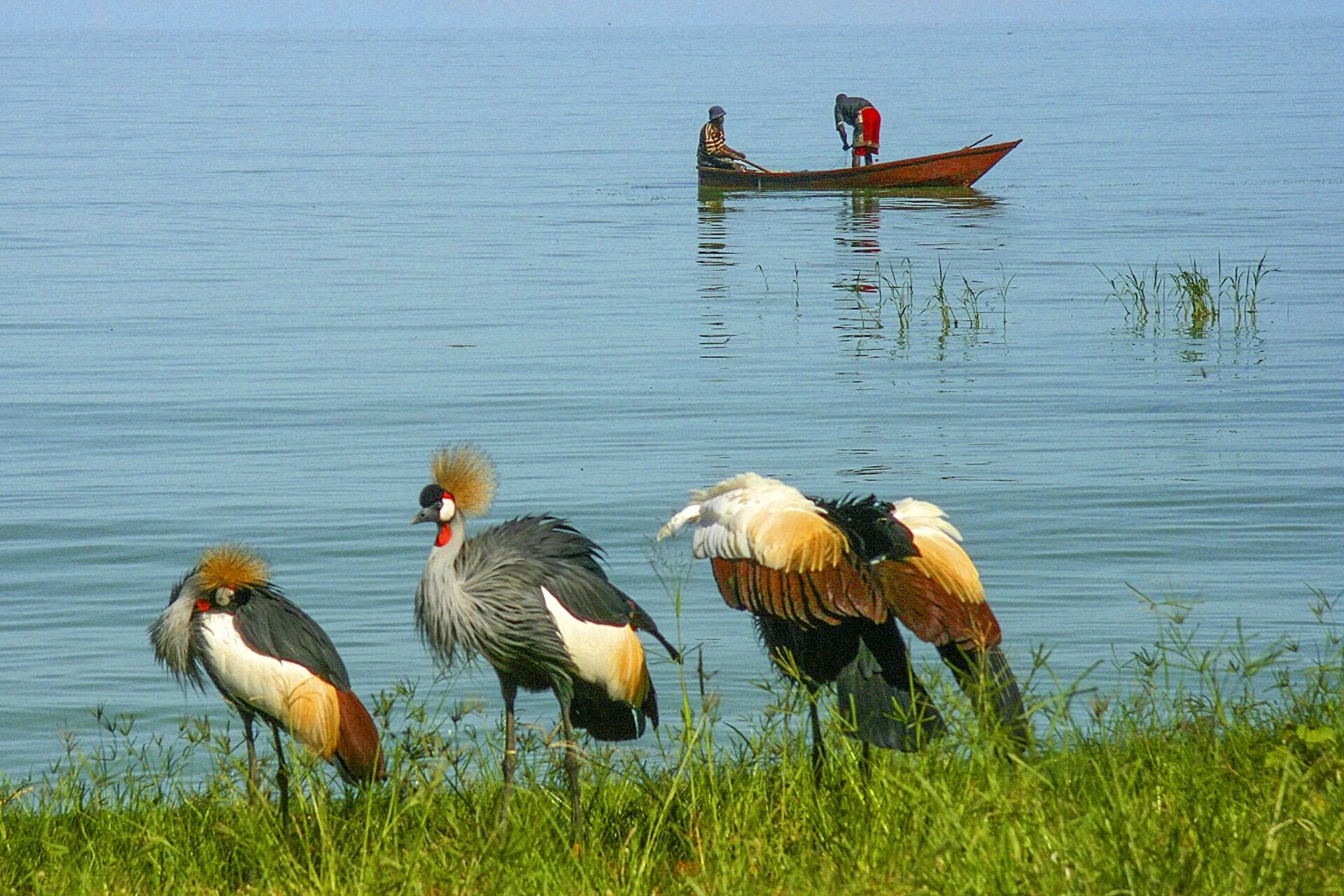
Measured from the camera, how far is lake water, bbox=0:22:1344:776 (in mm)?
9203

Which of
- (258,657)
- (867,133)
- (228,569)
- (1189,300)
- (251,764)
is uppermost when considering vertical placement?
(867,133)

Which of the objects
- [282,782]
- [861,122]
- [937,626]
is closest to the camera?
[282,782]

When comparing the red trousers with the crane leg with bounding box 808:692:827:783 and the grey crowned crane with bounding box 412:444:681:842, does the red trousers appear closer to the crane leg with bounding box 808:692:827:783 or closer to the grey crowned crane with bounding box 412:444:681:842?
the grey crowned crane with bounding box 412:444:681:842

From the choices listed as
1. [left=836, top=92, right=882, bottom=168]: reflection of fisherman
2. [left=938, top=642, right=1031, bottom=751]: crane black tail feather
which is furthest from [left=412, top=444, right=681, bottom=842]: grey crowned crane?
[left=836, top=92, right=882, bottom=168]: reflection of fisherman

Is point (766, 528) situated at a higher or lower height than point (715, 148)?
lower

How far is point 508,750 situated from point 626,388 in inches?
382

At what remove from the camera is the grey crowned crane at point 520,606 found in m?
4.99

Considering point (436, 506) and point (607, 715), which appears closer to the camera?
point (436, 506)

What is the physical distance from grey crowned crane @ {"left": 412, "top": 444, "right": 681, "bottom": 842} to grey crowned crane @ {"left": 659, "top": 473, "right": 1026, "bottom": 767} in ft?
1.04

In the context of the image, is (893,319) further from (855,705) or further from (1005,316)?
(855,705)

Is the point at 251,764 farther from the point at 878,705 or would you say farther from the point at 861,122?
the point at 861,122

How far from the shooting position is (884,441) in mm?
12648

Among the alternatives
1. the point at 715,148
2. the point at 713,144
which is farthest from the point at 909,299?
the point at 713,144

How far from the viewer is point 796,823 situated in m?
4.45
